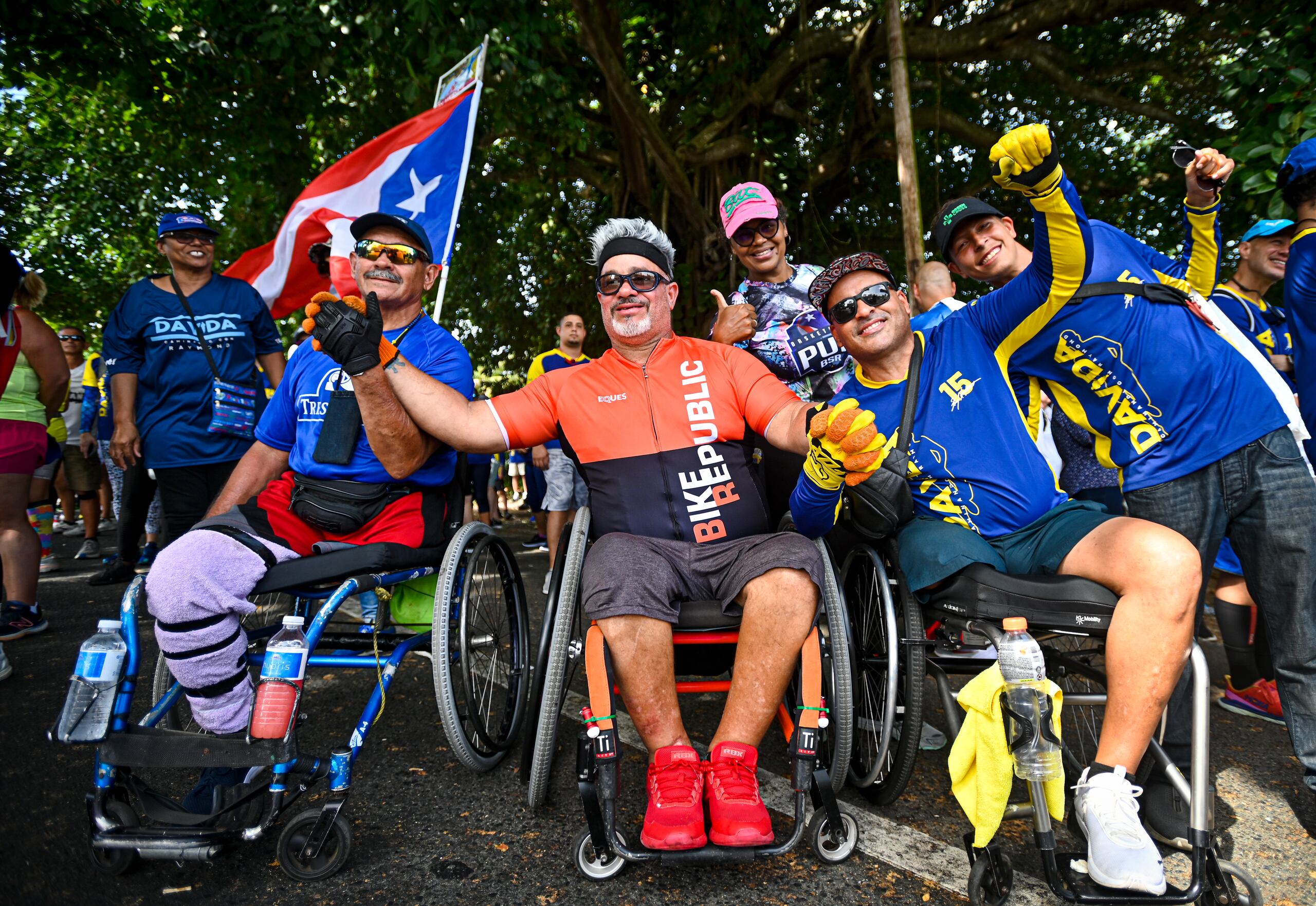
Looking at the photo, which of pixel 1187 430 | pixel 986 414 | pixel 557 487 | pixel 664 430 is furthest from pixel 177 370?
pixel 1187 430

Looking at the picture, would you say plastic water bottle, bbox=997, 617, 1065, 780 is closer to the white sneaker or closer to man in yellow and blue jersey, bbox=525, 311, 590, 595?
the white sneaker

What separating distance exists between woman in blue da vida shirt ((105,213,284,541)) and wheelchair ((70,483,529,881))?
1048 millimetres

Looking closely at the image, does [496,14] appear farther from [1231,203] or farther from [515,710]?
[1231,203]

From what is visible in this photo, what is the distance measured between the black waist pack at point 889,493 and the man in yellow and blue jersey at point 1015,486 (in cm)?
5

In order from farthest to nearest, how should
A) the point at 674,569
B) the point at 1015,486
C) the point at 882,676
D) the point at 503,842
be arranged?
the point at 882,676, the point at 1015,486, the point at 674,569, the point at 503,842

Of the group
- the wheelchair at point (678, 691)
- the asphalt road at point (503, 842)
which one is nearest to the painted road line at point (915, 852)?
the asphalt road at point (503, 842)

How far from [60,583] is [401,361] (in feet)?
14.9

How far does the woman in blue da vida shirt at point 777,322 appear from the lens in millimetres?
2877

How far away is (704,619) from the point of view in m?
2.00

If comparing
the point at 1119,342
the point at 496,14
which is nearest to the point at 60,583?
the point at 496,14

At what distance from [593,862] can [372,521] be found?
1.32 m

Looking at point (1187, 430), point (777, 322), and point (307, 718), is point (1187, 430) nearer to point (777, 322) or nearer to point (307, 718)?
point (777, 322)

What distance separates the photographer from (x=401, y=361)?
239 centimetres

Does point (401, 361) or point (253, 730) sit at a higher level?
point (401, 361)
